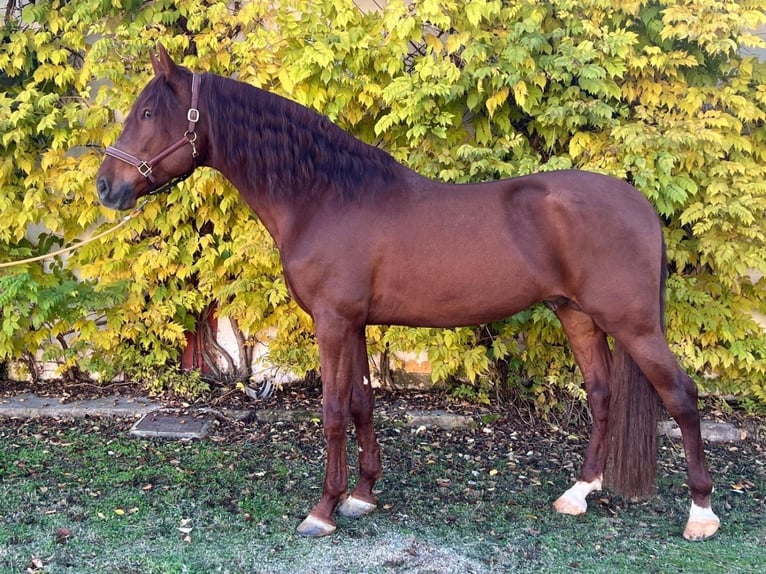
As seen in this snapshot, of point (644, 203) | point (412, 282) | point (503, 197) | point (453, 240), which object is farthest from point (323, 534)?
point (644, 203)

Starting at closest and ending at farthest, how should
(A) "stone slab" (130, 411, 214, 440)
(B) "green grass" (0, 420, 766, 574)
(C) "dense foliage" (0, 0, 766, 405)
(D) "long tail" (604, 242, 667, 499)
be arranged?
(B) "green grass" (0, 420, 766, 574) → (D) "long tail" (604, 242, 667, 499) → (C) "dense foliage" (0, 0, 766, 405) → (A) "stone slab" (130, 411, 214, 440)

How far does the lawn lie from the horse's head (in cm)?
145

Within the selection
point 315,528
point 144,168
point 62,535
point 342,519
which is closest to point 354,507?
point 342,519

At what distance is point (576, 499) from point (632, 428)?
43 centimetres

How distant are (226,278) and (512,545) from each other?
271 centimetres

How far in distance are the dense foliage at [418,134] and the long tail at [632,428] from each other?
1.01 metres

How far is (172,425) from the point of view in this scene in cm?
413

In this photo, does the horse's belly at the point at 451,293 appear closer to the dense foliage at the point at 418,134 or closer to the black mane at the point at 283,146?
the black mane at the point at 283,146

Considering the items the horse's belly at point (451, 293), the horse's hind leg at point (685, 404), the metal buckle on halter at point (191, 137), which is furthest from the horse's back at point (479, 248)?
the metal buckle on halter at point (191, 137)

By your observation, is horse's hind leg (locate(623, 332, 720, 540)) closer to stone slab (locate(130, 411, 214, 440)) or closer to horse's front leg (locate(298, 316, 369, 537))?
horse's front leg (locate(298, 316, 369, 537))

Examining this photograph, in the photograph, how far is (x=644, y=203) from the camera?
2.81m

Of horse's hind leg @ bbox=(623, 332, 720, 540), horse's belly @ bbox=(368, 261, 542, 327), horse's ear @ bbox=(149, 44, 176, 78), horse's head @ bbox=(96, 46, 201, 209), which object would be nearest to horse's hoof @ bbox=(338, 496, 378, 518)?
horse's belly @ bbox=(368, 261, 542, 327)

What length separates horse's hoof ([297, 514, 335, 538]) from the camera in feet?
9.16

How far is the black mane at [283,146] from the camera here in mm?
2668
